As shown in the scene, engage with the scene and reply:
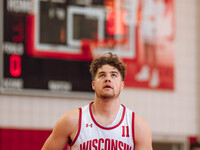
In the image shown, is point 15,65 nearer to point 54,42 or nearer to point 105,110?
point 54,42

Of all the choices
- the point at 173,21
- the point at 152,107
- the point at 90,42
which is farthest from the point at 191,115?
the point at 90,42

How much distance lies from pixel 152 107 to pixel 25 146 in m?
2.55

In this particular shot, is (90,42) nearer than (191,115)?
Yes

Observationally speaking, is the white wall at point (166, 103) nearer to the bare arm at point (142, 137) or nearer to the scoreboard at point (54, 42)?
the scoreboard at point (54, 42)

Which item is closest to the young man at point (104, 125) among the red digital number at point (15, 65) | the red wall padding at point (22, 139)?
the red digital number at point (15, 65)

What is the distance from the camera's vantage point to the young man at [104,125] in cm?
461

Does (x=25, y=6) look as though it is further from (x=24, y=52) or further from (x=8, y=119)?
(x=8, y=119)

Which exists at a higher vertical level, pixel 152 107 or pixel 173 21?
pixel 173 21

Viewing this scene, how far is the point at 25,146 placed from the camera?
332 inches

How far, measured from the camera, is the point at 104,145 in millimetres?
4625

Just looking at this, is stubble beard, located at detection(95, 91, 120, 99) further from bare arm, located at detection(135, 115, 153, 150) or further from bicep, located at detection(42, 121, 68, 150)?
bicep, located at detection(42, 121, 68, 150)

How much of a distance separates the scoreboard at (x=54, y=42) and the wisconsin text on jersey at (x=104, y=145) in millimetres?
3716

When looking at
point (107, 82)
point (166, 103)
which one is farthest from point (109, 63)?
point (166, 103)

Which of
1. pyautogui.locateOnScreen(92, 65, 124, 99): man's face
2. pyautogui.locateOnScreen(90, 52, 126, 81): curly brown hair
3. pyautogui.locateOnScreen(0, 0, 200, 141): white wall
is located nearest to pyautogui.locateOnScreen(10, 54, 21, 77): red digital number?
pyautogui.locateOnScreen(0, 0, 200, 141): white wall
